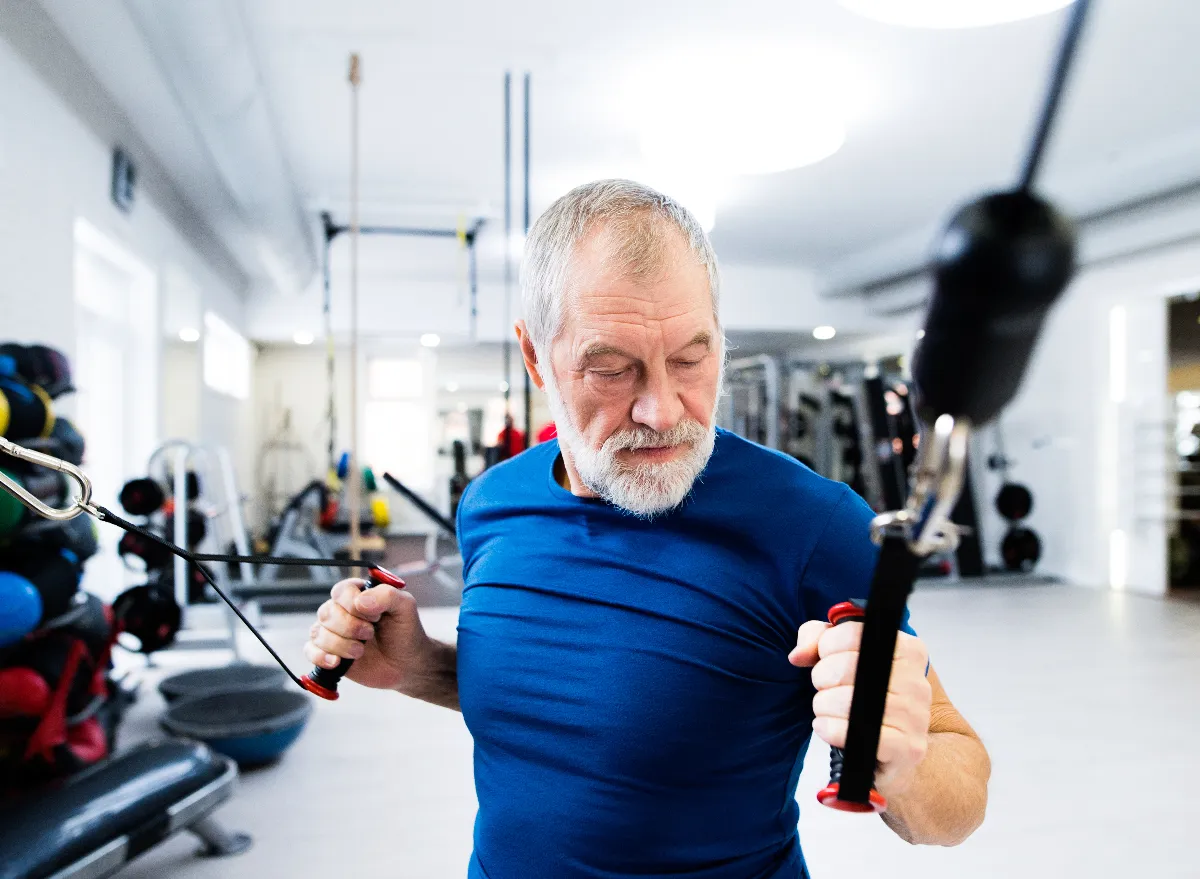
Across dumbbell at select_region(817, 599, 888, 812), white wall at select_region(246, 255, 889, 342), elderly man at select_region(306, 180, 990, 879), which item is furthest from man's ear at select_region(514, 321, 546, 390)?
white wall at select_region(246, 255, 889, 342)

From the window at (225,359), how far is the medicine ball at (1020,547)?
714 centimetres

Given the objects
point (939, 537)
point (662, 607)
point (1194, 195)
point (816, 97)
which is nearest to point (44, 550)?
point (662, 607)

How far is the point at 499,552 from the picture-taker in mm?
1087

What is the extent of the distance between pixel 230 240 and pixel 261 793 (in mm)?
5030

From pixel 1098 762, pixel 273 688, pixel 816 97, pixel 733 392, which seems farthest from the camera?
pixel 733 392

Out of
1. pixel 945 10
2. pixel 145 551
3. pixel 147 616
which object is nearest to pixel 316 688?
pixel 945 10

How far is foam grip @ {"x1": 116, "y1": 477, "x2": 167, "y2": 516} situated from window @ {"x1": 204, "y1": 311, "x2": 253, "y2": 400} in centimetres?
334

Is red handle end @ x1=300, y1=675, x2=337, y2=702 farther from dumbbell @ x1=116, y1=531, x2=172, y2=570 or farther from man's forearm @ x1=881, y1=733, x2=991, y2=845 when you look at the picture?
dumbbell @ x1=116, y1=531, x2=172, y2=570

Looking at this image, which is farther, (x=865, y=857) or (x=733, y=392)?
(x=733, y=392)

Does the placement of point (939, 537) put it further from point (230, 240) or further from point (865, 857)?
point (230, 240)

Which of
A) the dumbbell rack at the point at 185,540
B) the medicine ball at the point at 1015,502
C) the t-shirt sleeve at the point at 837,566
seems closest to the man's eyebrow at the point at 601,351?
the t-shirt sleeve at the point at 837,566

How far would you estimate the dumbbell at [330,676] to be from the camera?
1.02m

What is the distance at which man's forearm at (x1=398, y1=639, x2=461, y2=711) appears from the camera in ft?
3.91

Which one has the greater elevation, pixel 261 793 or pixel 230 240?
pixel 230 240
